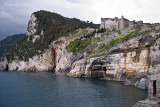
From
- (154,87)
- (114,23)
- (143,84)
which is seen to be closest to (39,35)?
(114,23)

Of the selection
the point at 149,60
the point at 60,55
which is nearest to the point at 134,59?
the point at 149,60

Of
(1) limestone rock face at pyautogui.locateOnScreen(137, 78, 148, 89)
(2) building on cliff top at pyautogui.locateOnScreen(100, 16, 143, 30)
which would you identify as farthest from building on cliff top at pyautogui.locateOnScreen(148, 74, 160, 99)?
(2) building on cliff top at pyautogui.locateOnScreen(100, 16, 143, 30)

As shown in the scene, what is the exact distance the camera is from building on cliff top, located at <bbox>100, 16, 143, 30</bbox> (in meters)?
88.9

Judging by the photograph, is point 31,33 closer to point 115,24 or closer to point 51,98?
point 115,24

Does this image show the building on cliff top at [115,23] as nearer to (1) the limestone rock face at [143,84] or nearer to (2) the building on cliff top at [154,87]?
(1) the limestone rock face at [143,84]

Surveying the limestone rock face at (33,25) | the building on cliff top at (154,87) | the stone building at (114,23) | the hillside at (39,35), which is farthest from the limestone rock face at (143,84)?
the limestone rock face at (33,25)

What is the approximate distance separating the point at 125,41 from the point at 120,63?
8732 mm

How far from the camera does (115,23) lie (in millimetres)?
95188

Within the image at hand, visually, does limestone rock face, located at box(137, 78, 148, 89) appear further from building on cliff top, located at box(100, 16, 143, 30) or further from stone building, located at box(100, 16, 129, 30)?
stone building, located at box(100, 16, 129, 30)

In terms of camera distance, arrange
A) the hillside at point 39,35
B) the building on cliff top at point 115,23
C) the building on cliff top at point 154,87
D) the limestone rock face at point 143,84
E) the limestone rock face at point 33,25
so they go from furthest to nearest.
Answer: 1. the limestone rock face at point 33,25
2. the hillside at point 39,35
3. the building on cliff top at point 115,23
4. the limestone rock face at point 143,84
5. the building on cliff top at point 154,87

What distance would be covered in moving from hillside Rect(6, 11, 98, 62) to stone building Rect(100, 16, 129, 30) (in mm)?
38210

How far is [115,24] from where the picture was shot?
9500 cm

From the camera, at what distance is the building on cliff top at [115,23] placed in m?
88.9

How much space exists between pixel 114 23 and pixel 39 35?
269ft
